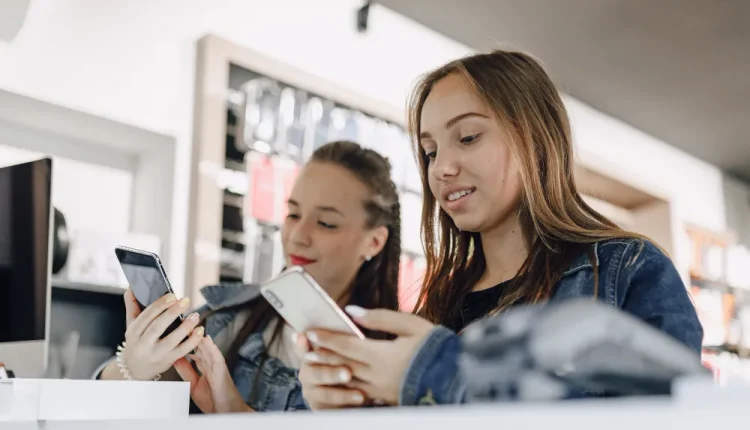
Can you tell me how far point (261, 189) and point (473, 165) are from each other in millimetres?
1384

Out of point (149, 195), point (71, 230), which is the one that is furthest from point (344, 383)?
point (149, 195)

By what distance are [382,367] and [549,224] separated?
1.69ft

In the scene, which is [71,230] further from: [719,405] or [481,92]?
[719,405]

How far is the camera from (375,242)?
5.30 ft

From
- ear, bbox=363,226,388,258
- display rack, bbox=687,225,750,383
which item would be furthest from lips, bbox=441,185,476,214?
display rack, bbox=687,225,750,383

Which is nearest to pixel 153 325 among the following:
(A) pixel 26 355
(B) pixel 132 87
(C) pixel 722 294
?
(A) pixel 26 355

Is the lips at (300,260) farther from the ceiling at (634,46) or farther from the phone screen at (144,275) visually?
the ceiling at (634,46)

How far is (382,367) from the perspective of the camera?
63 cm

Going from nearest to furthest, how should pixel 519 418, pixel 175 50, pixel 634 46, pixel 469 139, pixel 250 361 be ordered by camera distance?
pixel 519 418
pixel 469 139
pixel 250 361
pixel 175 50
pixel 634 46

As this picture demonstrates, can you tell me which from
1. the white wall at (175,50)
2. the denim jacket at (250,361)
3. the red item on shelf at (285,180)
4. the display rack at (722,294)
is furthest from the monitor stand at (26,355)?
the display rack at (722,294)

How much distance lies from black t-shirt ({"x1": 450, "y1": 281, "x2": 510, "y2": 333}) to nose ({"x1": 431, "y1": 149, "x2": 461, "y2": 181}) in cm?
17

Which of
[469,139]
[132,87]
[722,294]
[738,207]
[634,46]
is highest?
[634,46]

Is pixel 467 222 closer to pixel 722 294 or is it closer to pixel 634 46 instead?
pixel 634 46

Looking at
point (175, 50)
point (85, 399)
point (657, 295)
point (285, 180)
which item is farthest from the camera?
point (285, 180)
